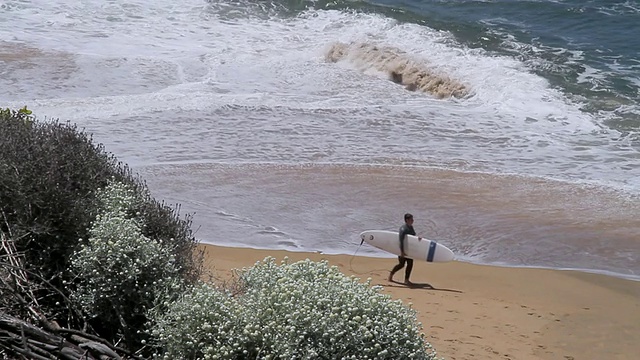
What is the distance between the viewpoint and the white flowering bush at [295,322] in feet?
16.8

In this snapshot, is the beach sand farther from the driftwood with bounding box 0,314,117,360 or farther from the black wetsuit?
the driftwood with bounding box 0,314,117,360

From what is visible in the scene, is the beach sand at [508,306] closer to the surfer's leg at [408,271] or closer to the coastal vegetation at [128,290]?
the surfer's leg at [408,271]

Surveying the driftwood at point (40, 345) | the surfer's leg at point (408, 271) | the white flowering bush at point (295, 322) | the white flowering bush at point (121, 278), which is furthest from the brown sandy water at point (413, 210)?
the driftwood at point (40, 345)

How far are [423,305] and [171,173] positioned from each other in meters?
6.20

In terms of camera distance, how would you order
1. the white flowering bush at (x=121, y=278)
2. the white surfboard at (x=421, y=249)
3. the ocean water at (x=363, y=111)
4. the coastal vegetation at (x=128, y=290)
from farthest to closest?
1. the ocean water at (x=363, y=111)
2. the white surfboard at (x=421, y=249)
3. the white flowering bush at (x=121, y=278)
4. the coastal vegetation at (x=128, y=290)

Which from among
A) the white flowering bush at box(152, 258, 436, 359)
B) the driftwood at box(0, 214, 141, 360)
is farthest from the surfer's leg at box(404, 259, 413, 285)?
the driftwood at box(0, 214, 141, 360)

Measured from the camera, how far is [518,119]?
19.3m

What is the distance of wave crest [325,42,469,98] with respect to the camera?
21.5m

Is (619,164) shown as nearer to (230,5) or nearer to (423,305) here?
(423,305)

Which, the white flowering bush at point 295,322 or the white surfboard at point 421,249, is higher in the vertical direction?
the white flowering bush at point 295,322

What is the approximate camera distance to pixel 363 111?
19.5m

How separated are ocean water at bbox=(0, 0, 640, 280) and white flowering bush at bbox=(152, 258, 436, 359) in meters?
6.66

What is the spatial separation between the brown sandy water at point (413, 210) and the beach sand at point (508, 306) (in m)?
0.47

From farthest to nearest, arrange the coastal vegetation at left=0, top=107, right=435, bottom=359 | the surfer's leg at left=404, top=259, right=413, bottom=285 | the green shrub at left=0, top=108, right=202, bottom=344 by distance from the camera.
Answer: the surfer's leg at left=404, top=259, right=413, bottom=285, the green shrub at left=0, top=108, right=202, bottom=344, the coastal vegetation at left=0, top=107, right=435, bottom=359
